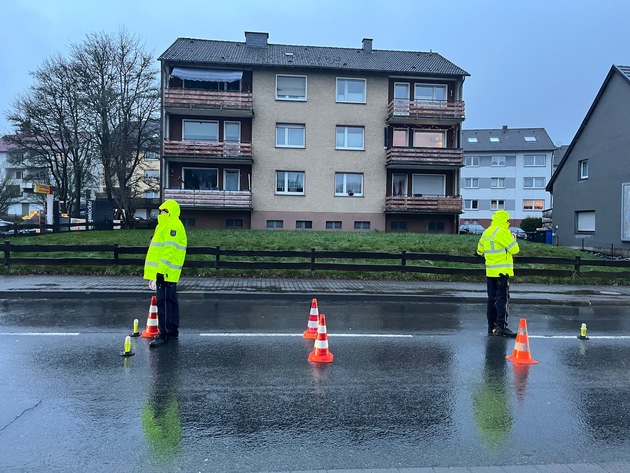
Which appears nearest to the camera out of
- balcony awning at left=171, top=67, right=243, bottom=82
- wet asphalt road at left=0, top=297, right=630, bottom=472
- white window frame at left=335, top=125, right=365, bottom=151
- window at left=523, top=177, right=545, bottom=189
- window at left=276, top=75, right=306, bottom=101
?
wet asphalt road at left=0, top=297, right=630, bottom=472

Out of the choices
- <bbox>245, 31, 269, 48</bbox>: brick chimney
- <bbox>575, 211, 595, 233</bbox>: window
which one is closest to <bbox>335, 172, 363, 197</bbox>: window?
<bbox>245, 31, 269, 48</bbox>: brick chimney

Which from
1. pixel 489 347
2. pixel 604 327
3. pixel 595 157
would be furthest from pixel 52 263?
pixel 595 157

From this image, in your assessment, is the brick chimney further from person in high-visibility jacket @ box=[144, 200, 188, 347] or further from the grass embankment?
person in high-visibility jacket @ box=[144, 200, 188, 347]

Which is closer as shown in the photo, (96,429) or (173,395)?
(96,429)

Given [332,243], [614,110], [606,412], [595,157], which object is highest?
[614,110]

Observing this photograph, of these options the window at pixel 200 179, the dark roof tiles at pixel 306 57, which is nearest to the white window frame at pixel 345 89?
the dark roof tiles at pixel 306 57

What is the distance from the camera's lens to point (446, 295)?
1199 cm

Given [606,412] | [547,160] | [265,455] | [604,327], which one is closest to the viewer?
[265,455]

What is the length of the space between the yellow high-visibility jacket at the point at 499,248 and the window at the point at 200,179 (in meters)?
23.0

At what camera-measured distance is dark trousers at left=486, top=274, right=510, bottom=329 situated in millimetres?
7949

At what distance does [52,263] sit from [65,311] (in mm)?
5323

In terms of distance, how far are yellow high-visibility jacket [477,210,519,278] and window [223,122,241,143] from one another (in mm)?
23053

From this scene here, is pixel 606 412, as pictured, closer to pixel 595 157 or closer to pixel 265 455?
pixel 265 455

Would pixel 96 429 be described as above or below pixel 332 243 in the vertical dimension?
below
